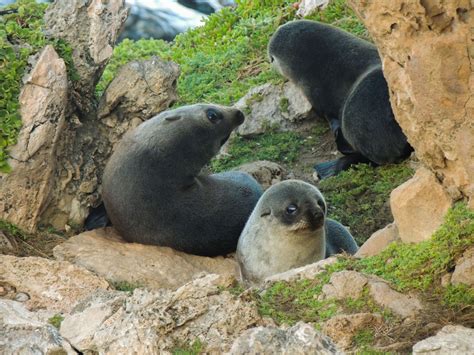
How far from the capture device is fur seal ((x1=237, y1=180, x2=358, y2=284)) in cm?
866

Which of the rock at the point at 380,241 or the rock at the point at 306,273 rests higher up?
the rock at the point at 306,273

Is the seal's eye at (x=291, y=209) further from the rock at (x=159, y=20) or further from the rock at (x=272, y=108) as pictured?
the rock at (x=159, y=20)

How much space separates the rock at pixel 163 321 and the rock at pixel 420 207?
1.39 meters

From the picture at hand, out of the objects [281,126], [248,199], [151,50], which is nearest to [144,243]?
[248,199]

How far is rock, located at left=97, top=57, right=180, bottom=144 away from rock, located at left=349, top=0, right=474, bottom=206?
15.0 feet

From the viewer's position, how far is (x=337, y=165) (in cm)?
1177

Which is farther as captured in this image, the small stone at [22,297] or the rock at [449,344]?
the small stone at [22,297]

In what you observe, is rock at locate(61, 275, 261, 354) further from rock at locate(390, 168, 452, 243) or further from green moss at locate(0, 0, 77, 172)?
green moss at locate(0, 0, 77, 172)

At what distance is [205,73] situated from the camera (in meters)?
14.4

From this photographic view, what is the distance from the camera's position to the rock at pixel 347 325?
5289mm

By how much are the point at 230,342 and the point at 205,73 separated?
9520 mm

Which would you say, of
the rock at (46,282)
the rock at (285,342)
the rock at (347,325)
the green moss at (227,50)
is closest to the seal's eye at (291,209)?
the rock at (46,282)

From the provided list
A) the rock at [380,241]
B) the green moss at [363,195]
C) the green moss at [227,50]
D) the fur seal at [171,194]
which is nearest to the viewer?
the rock at [380,241]

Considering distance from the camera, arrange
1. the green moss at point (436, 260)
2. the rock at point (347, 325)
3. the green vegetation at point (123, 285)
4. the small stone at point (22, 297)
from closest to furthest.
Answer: the rock at point (347, 325), the green moss at point (436, 260), the small stone at point (22, 297), the green vegetation at point (123, 285)
